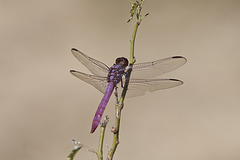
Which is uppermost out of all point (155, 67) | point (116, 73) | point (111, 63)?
point (111, 63)

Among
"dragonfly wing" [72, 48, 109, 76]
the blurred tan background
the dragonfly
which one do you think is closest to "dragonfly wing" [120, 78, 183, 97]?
the dragonfly

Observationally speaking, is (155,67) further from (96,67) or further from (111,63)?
(111,63)

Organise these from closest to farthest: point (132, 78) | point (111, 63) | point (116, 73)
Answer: point (116, 73) < point (132, 78) < point (111, 63)

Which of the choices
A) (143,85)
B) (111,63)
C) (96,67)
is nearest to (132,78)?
(143,85)

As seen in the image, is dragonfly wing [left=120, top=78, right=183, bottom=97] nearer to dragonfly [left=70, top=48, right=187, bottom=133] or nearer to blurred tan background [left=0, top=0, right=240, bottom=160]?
dragonfly [left=70, top=48, right=187, bottom=133]
